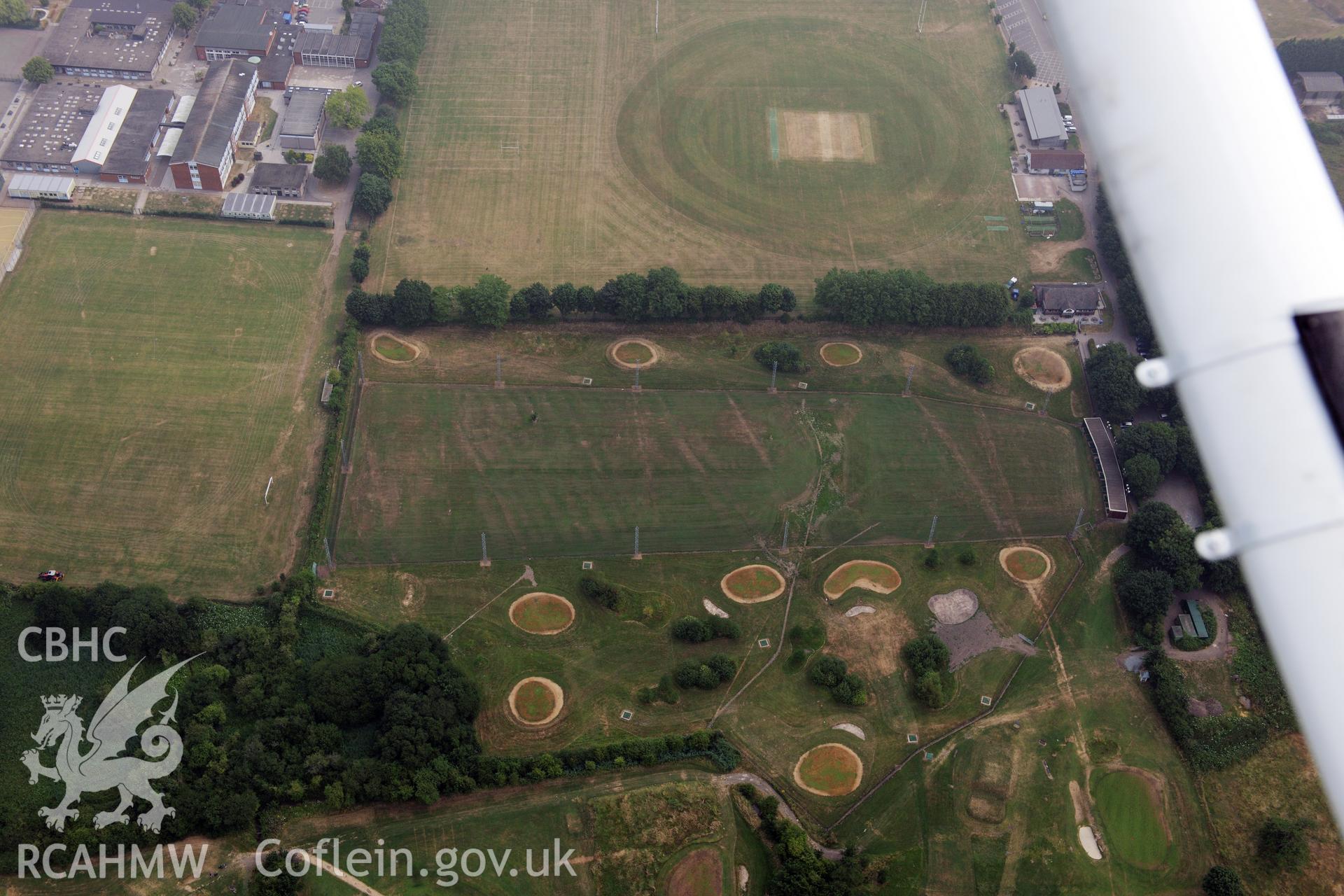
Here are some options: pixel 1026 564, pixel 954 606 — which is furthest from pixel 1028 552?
pixel 954 606

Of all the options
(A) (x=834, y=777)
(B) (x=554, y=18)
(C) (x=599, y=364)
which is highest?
(B) (x=554, y=18)

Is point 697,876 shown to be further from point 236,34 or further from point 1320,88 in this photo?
point 1320,88

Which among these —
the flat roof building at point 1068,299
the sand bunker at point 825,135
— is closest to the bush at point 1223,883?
the flat roof building at point 1068,299

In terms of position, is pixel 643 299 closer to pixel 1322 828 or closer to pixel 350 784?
pixel 350 784

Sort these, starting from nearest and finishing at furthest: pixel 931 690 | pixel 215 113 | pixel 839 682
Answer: pixel 931 690
pixel 839 682
pixel 215 113

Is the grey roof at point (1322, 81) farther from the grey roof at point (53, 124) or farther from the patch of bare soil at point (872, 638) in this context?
the grey roof at point (53, 124)

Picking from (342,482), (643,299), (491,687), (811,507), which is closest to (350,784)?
(491,687)
